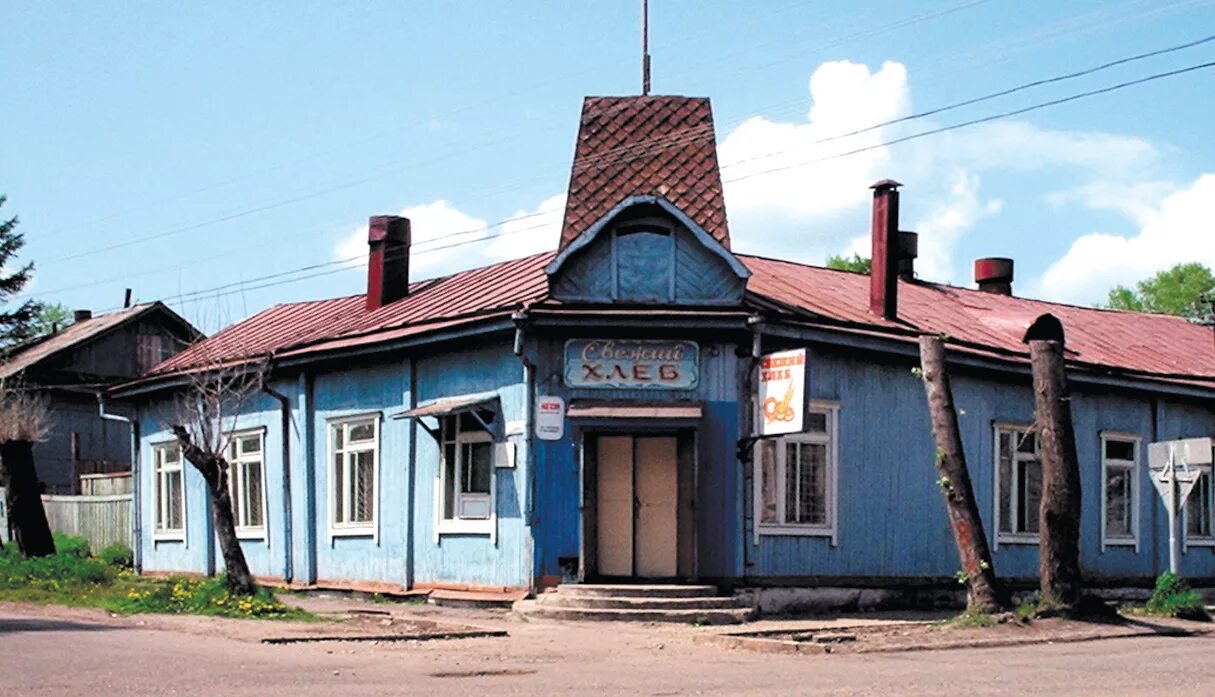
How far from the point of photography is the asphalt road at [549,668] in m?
12.6

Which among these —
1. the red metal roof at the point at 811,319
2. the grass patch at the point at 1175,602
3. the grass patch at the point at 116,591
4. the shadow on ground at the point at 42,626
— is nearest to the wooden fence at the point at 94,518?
the grass patch at the point at 116,591

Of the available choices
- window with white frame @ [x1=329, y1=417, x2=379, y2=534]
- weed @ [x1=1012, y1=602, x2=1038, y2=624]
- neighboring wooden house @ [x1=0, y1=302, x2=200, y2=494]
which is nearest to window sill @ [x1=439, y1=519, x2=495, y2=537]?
window with white frame @ [x1=329, y1=417, x2=379, y2=534]

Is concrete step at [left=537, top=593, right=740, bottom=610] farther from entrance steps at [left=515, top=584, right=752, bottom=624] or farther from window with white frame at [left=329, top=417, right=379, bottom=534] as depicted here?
window with white frame at [left=329, top=417, right=379, bottom=534]

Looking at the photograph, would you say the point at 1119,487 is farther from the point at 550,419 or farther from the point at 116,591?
the point at 116,591

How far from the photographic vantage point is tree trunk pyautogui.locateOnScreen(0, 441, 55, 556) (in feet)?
95.5

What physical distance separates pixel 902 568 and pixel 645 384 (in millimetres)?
5041

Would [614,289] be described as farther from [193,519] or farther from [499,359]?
[193,519]

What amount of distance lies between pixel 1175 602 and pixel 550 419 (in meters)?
8.58

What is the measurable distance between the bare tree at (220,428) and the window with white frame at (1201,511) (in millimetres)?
15631

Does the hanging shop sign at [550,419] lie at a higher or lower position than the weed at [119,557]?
higher

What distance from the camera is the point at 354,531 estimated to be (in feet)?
82.7

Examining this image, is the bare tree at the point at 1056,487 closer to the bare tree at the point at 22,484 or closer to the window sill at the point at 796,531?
the window sill at the point at 796,531

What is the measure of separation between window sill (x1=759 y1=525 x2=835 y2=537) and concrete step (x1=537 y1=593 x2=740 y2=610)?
1.65 m

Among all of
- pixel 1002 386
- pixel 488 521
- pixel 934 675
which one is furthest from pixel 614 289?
pixel 934 675
